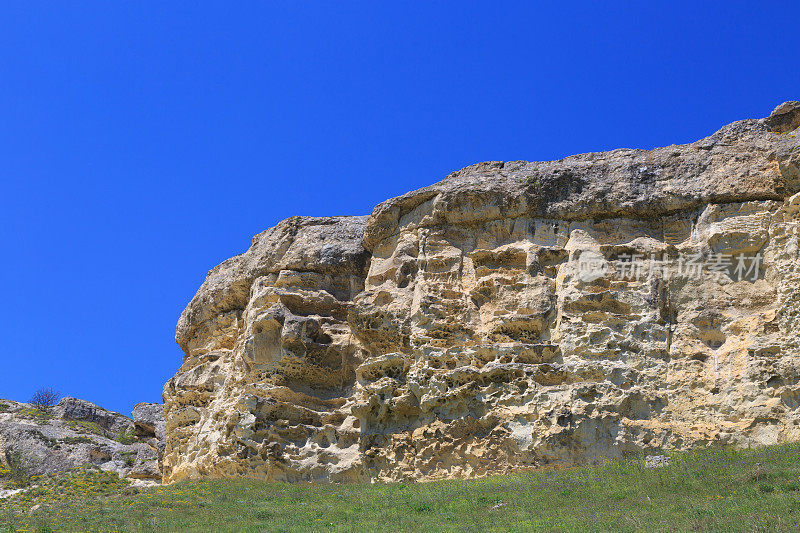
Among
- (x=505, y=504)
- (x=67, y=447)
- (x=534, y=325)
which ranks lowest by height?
(x=505, y=504)

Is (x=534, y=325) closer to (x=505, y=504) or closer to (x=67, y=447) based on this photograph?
(x=505, y=504)

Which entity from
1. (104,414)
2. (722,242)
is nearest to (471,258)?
(722,242)

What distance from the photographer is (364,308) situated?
27.2 m

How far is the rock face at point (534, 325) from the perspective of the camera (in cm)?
2280

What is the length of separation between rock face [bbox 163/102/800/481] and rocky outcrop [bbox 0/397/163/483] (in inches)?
288

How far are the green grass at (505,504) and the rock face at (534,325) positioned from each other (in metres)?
1.36

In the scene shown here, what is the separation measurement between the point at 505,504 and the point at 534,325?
746 cm

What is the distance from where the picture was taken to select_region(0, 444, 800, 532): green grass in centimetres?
1619

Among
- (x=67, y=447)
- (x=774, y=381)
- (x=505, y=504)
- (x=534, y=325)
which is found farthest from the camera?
(x=67, y=447)

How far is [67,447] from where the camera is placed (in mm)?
37781

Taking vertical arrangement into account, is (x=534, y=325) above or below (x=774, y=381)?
above

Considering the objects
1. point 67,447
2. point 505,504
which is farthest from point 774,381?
point 67,447

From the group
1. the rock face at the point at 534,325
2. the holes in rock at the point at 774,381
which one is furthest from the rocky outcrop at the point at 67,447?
the holes in rock at the point at 774,381

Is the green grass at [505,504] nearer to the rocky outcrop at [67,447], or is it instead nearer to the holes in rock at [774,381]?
the holes in rock at [774,381]
